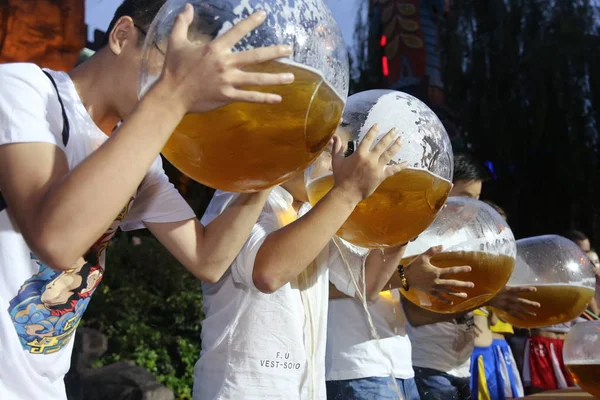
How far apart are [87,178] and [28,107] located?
25 centimetres

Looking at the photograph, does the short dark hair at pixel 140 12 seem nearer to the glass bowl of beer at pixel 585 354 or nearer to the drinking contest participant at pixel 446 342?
the glass bowl of beer at pixel 585 354

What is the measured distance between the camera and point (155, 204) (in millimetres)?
1601

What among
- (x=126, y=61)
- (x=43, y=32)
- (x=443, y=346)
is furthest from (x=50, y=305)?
(x=43, y=32)

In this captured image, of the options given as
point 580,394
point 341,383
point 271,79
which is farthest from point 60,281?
point 580,394

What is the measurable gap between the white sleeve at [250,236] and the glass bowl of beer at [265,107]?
1.42 feet

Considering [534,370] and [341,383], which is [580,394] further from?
[534,370]

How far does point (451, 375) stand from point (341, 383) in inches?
37.8

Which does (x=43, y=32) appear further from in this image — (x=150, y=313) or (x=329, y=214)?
(x=329, y=214)

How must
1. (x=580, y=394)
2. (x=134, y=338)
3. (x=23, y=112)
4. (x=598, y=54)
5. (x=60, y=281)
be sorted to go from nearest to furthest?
(x=23, y=112), (x=60, y=281), (x=580, y=394), (x=134, y=338), (x=598, y=54)

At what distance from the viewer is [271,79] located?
3.38 feet

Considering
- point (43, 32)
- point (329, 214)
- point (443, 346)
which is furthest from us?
point (43, 32)

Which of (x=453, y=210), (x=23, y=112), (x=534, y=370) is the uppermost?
(x=23, y=112)

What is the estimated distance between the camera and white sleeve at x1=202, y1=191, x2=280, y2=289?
1.71m

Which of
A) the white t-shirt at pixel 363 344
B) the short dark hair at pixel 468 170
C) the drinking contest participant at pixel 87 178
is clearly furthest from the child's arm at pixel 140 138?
the short dark hair at pixel 468 170
